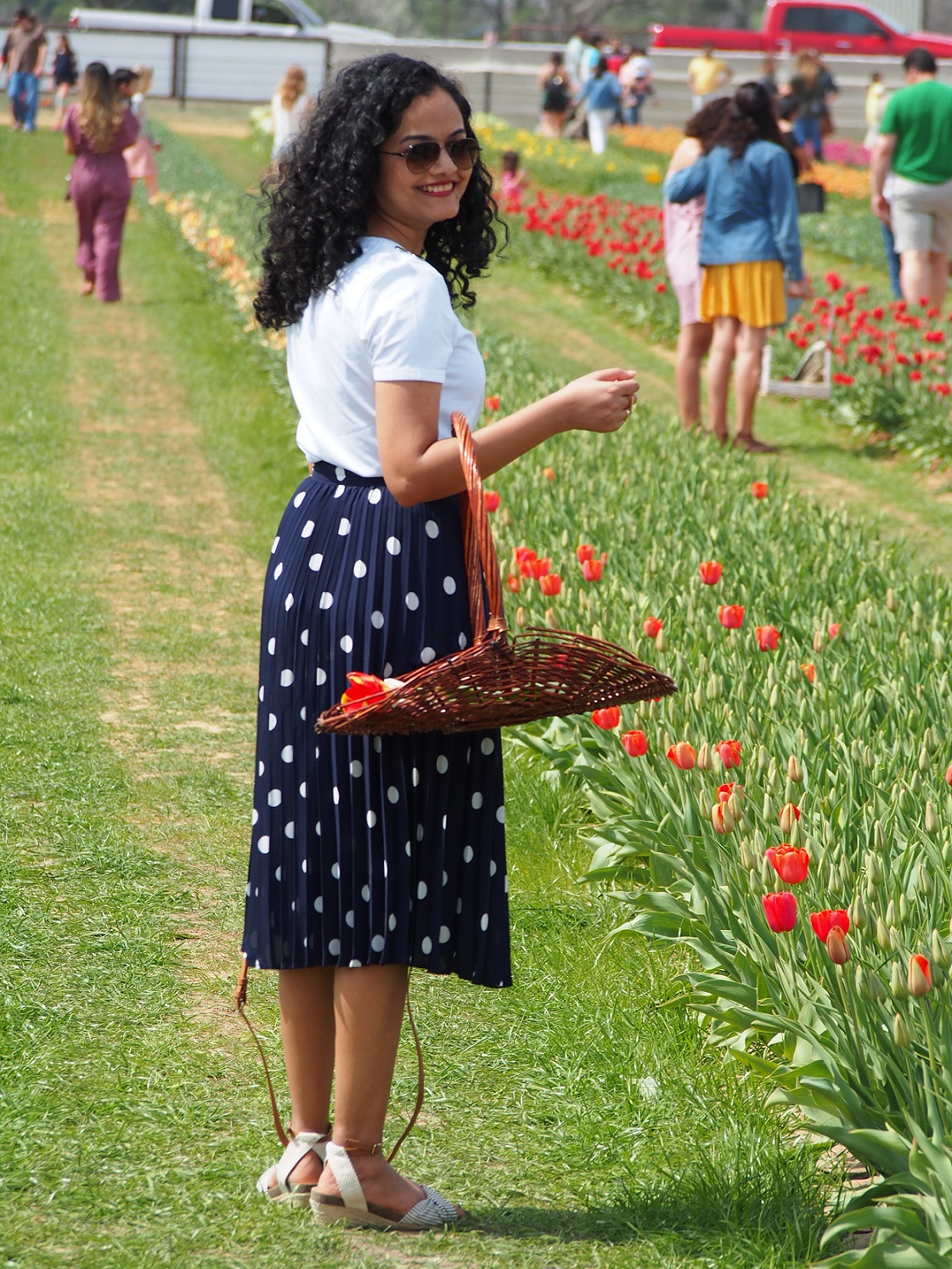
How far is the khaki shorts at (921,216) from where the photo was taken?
1060 cm

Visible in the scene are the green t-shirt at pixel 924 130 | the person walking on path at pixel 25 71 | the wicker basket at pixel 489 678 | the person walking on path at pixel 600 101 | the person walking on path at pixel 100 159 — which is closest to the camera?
the wicker basket at pixel 489 678

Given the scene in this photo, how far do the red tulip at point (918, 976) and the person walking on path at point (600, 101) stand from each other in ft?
80.2

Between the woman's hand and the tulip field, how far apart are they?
0.83m

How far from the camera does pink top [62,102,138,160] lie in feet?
39.4

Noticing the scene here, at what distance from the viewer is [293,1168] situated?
8.55ft

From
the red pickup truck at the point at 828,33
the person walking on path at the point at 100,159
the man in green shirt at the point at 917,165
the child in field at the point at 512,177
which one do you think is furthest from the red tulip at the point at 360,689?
the red pickup truck at the point at 828,33

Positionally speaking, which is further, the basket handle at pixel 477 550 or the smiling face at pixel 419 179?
the smiling face at pixel 419 179

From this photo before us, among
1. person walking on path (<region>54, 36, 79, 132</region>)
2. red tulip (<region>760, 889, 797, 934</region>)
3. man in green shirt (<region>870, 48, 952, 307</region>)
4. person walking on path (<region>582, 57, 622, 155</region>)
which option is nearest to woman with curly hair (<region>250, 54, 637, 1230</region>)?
red tulip (<region>760, 889, 797, 934</region>)

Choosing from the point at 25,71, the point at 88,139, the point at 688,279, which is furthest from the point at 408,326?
the point at 25,71

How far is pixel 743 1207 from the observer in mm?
2557

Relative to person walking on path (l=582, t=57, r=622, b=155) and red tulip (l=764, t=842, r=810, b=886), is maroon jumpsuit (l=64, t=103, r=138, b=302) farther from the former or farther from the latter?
person walking on path (l=582, t=57, r=622, b=155)

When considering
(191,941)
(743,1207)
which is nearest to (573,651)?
(743,1207)

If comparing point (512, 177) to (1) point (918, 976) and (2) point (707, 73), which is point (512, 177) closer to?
(2) point (707, 73)

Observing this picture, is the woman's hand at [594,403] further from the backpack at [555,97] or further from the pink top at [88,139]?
the backpack at [555,97]
